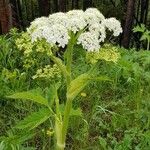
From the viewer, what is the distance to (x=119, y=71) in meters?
5.57

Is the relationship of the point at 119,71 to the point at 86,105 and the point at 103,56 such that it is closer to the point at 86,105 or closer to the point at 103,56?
the point at 86,105

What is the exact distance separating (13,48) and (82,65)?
93 cm

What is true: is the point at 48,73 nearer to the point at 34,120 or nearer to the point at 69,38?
the point at 34,120

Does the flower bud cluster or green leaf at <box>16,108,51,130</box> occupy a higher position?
green leaf at <box>16,108,51,130</box>

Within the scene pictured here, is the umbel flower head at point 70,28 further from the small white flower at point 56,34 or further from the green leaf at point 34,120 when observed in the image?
the green leaf at point 34,120

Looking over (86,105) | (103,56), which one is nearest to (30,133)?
(103,56)

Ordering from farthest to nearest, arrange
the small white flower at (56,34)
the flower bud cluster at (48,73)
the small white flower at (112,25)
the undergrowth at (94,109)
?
the flower bud cluster at (48,73)
the undergrowth at (94,109)
the small white flower at (112,25)
the small white flower at (56,34)

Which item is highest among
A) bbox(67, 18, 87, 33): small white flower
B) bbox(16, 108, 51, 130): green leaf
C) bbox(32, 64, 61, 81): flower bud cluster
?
bbox(67, 18, 87, 33): small white flower

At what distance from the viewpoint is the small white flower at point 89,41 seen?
320 centimetres

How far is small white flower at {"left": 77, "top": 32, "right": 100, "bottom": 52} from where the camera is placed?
320cm

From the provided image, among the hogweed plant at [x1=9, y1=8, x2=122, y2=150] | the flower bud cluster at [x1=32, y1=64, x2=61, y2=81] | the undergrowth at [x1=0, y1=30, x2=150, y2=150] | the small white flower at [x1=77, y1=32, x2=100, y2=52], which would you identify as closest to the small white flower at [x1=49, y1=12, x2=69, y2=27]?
the hogweed plant at [x1=9, y1=8, x2=122, y2=150]

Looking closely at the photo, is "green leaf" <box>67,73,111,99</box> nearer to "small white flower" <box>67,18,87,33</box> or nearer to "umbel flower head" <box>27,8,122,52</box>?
"umbel flower head" <box>27,8,122,52</box>

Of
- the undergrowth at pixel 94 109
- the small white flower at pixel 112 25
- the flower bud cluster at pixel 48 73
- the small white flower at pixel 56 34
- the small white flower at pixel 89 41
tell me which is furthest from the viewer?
the flower bud cluster at pixel 48 73

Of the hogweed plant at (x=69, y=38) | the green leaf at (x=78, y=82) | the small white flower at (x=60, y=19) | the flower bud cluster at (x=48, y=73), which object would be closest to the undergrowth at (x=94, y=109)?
the flower bud cluster at (x=48, y=73)
